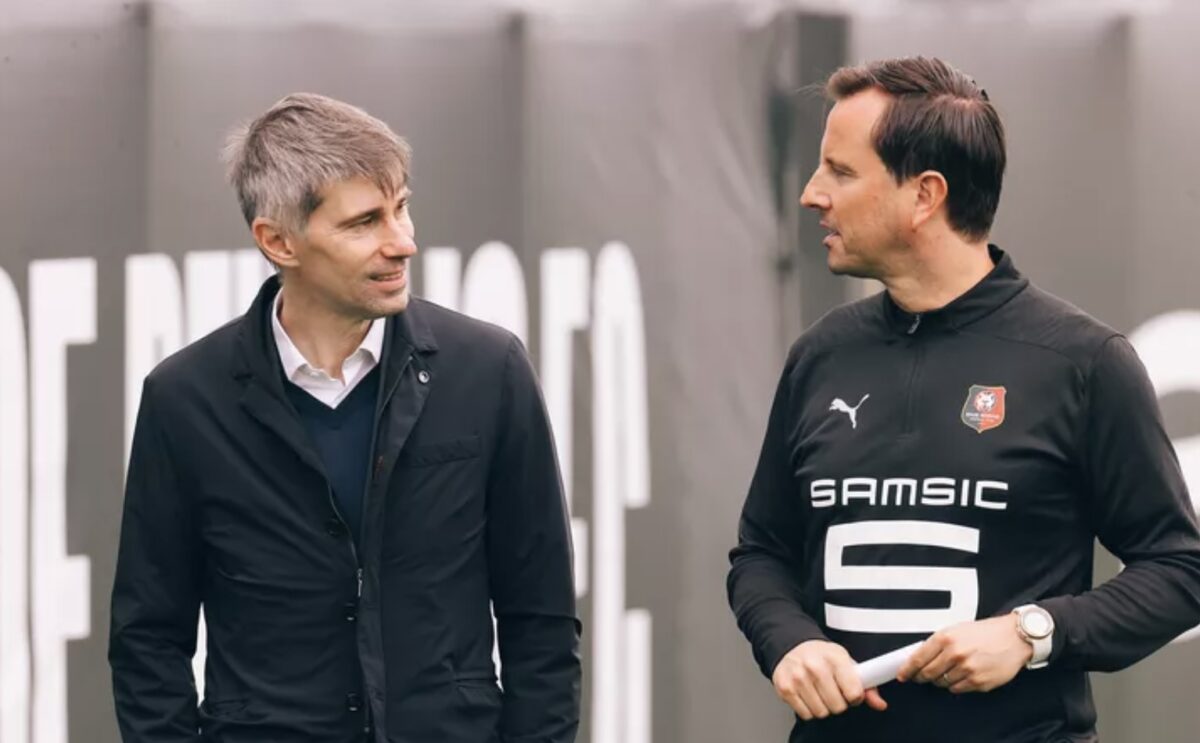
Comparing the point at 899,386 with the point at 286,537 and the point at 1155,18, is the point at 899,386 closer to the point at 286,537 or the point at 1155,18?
the point at 286,537

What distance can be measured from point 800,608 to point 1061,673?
35 cm

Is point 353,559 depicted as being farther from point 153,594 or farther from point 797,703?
point 797,703

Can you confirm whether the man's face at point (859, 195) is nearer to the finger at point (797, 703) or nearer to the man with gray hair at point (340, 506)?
the man with gray hair at point (340, 506)

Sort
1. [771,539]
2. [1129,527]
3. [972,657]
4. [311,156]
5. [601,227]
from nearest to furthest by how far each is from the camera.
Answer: [972,657], [1129,527], [311,156], [771,539], [601,227]

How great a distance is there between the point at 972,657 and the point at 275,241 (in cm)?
106

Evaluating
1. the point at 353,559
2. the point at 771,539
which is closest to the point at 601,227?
the point at 771,539

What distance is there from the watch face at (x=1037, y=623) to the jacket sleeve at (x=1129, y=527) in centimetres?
1

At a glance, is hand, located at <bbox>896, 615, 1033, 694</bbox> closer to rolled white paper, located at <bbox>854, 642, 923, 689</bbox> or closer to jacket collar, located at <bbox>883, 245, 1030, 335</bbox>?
rolled white paper, located at <bbox>854, 642, 923, 689</bbox>

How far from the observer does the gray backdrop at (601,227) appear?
3.73 m

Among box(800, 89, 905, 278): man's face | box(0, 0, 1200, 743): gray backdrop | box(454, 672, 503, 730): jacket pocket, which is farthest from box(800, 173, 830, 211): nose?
box(0, 0, 1200, 743): gray backdrop

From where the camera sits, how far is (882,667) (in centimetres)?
277

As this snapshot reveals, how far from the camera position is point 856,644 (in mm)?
2881

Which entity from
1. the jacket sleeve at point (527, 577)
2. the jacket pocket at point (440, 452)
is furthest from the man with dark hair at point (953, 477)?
the jacket pocket at point (440, 452)

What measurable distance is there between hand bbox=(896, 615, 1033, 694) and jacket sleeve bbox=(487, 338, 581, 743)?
488 mm
